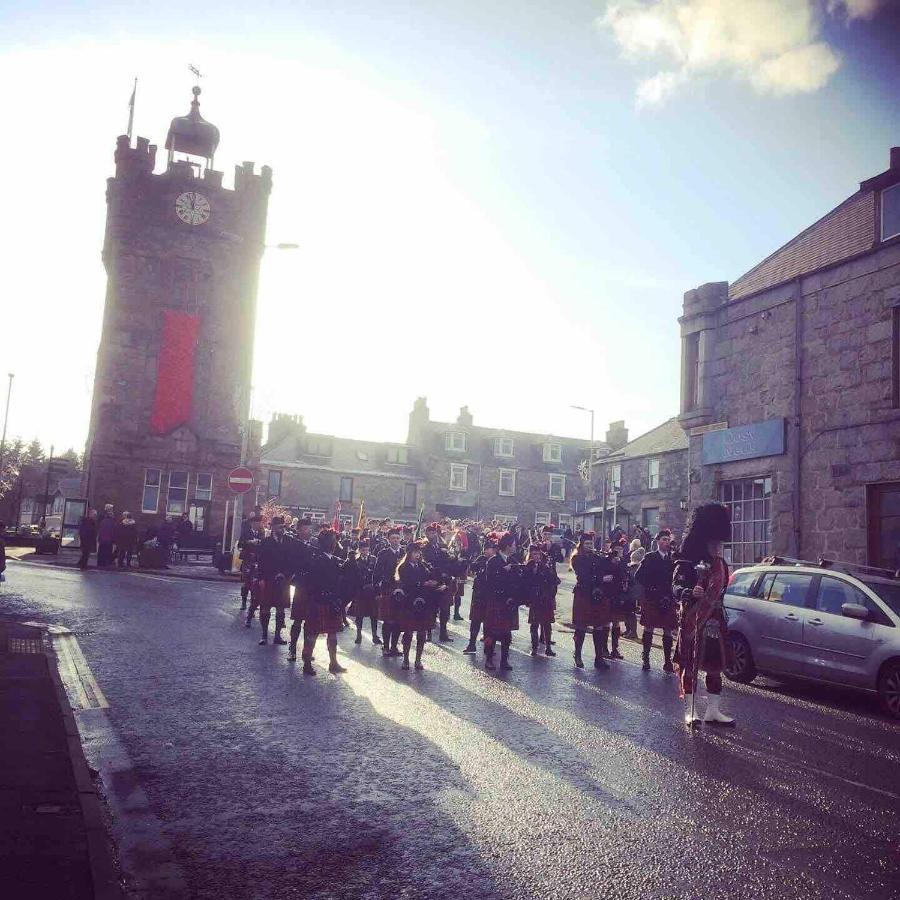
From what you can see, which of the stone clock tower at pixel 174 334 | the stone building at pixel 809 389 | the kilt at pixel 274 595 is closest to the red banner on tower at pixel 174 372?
the stone clock tower at pixel 174 334

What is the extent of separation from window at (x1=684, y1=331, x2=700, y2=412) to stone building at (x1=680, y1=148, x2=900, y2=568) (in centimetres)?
3

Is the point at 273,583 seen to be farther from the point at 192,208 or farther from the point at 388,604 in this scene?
the point at 192,208

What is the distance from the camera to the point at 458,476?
59312 mm

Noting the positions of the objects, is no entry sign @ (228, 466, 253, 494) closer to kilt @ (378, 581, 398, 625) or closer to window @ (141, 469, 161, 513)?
kilt @ (378, 581, 398, 625)

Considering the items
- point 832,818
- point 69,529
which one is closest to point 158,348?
point 69,529

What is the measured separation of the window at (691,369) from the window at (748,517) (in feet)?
7.86

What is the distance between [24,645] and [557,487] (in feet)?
173

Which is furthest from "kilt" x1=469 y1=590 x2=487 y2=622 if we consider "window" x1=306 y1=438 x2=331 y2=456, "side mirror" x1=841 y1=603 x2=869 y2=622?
"window" x1=306 y1=438 x2=331 y2=456

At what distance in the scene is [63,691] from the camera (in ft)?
27.3

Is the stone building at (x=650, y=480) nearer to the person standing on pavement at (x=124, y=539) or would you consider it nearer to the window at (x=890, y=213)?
the person standing on pavement at (x=124, y=539)

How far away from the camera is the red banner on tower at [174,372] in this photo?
1523 inches

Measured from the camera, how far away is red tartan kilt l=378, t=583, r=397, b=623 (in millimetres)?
12109

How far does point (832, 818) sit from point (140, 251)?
130 feet

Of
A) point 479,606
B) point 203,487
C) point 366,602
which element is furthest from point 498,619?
point 203,487
